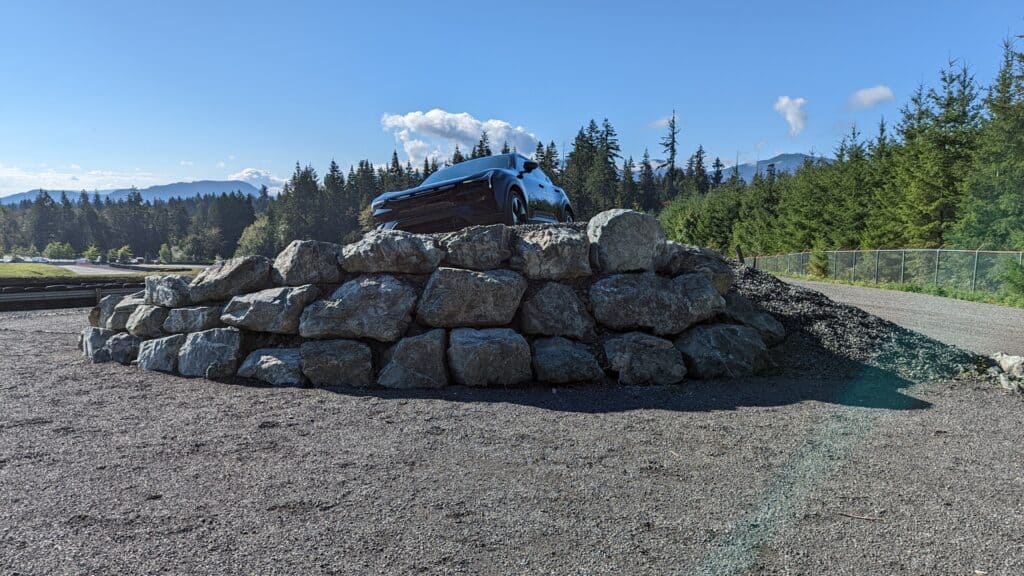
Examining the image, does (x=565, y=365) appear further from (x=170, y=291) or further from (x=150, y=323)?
(x=150, y=323)

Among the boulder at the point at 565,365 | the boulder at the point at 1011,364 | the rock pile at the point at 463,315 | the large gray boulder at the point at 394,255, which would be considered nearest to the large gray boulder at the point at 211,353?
the rock pile at the point at 463,315

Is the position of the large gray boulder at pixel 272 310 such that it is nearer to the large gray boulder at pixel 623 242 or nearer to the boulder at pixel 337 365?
the boulder at pixel 337 365

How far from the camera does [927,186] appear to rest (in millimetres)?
19828

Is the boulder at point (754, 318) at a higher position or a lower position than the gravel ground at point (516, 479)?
higher

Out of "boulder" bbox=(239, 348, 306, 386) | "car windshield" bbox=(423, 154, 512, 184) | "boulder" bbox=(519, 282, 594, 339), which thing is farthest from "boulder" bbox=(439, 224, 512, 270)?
"car windshield" bbox=(423, 154, 512, 184)

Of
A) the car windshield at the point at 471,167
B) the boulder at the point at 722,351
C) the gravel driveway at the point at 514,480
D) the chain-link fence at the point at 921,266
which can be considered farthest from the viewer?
the chain-link fence at the point at 921,266

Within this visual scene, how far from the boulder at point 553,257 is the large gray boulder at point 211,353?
3315mm

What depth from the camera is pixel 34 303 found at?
14125 mm

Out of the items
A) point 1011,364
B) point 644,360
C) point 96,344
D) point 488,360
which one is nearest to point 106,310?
point 96,344

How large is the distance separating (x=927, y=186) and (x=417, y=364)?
71.4 ft

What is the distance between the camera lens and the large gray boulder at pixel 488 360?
225 inches

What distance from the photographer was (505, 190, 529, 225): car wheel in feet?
25.1

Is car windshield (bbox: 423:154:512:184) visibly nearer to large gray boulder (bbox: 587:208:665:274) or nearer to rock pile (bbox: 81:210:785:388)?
rock pile (bbox: 81:210:785:388)

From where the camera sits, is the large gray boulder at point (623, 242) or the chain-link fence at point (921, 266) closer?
the large gray boulder at point (623, 242)
